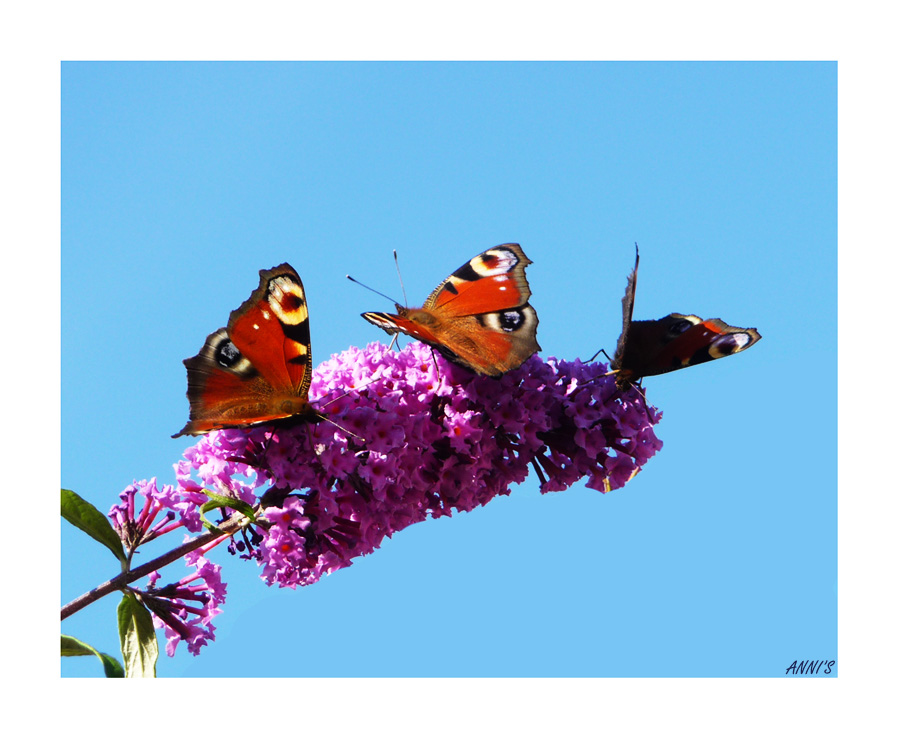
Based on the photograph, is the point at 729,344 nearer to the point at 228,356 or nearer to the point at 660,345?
the point at 660,345

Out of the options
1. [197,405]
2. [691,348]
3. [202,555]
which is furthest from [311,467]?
[691,348]

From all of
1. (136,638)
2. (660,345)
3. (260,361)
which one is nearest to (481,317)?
(660,345)

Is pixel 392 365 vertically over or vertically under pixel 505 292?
under

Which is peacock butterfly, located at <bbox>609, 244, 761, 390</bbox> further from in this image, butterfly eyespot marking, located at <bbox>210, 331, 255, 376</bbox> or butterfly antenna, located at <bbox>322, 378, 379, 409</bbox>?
butterfly eyespot marking, located at <bbox>210, 331, 255, 376</bbox>

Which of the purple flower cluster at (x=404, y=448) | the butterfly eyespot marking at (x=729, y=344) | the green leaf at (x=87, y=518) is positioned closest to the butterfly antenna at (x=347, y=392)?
the purple flower cluster at (x=404, y=448)

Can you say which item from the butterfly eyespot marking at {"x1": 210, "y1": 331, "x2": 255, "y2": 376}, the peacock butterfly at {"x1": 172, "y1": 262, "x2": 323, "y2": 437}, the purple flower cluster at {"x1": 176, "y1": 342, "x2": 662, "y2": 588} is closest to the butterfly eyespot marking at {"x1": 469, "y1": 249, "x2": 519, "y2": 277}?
the purple flower cluster at {"x1": 176, "y1": 342, "x2": 662, "y2": 588}

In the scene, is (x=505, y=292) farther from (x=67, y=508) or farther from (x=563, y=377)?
(x=67, y=508)
